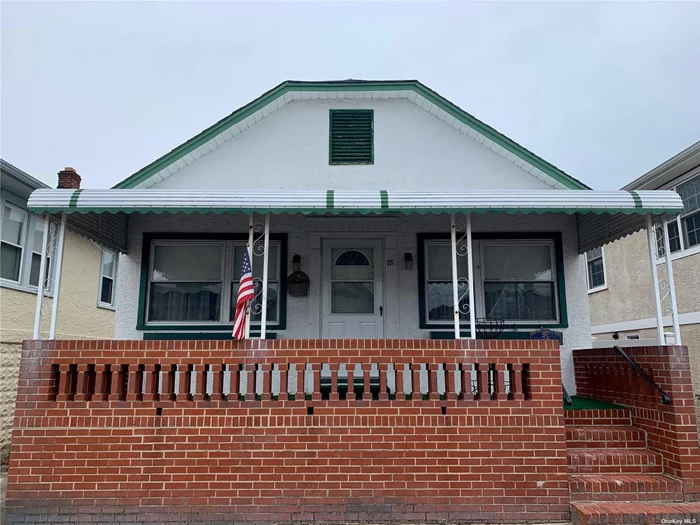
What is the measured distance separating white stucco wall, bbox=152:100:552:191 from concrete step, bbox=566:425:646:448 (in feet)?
11.8

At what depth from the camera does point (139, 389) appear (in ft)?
17.1

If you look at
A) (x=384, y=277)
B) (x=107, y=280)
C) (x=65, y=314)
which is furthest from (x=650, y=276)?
(x=65, y=314)

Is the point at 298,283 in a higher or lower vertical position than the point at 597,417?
higher

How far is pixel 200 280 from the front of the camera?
23.8ft

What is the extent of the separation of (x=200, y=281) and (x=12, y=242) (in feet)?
14.1

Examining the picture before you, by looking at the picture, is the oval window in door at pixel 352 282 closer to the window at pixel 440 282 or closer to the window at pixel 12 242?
the window at pixel 440 282

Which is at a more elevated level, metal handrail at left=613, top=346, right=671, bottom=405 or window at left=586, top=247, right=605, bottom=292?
window at left=586, top=247, right=605, bottom=292

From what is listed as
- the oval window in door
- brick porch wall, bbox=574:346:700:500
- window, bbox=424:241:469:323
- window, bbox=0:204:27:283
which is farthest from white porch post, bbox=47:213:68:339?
brick porch wall, bbox=574:346:700:500

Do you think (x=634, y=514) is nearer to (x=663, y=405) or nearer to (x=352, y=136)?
(x=663, y=405)

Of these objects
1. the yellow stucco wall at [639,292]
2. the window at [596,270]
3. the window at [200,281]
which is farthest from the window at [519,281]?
the window at [596,270]

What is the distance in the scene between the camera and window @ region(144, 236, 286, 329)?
Answer: 23.5 feet

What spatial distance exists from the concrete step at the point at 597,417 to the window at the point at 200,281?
13.1 feet

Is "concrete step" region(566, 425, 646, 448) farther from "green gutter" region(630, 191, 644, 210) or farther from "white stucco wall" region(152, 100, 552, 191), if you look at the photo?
"white stucco wall" region(152, 100, 552, 191)

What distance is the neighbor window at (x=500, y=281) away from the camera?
7.18m
